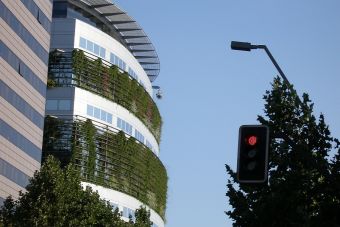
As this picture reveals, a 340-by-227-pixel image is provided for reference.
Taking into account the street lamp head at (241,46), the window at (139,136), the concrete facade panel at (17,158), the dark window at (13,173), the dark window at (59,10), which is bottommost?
the street lamp head at (241,46)

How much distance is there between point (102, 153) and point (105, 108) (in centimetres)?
536

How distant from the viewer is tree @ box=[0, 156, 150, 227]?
57.4 m

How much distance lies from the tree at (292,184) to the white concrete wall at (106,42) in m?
65.7

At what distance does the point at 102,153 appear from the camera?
9838cm

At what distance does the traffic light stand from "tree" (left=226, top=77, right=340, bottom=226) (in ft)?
33.2

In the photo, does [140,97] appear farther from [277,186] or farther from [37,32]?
[277,186]

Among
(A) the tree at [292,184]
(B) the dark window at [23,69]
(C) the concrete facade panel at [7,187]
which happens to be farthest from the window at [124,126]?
(A) the tree at [292,184]

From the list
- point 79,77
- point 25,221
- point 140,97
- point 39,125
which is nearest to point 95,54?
point 79,77

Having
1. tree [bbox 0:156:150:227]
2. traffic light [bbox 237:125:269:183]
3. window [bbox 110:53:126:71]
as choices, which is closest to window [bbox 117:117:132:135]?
window [bbox 110:53:126:71]

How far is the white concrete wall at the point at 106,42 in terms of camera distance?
97188mm

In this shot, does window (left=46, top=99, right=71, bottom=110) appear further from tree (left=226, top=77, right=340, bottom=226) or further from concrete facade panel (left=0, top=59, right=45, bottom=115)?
tree (left=226, top=77, right=340, bottom=226)

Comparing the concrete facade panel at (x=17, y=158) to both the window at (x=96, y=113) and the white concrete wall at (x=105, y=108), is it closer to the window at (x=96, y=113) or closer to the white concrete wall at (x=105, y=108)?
the white concrete wall at (x=105, y=108)

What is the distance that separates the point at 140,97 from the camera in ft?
357

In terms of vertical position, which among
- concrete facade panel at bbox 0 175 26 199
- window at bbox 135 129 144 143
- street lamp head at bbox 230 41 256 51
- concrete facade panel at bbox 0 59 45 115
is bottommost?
street lamp head at bbox 230 41 256 51
